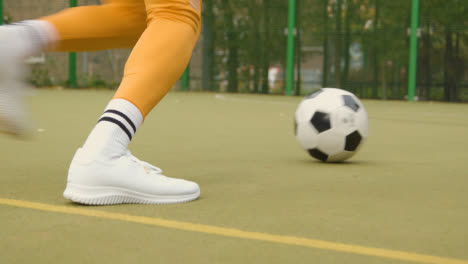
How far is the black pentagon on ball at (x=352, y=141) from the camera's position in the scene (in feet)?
11.6

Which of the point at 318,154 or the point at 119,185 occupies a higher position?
the point at 119,185

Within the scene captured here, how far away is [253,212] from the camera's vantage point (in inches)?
84.9

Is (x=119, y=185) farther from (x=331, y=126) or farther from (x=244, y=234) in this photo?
(x=331, y=126)

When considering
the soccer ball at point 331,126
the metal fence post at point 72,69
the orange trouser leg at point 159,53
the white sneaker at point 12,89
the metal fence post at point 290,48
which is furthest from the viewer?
the metal fence post at point 72,69

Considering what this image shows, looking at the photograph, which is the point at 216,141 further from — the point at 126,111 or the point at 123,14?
the point at 126,111

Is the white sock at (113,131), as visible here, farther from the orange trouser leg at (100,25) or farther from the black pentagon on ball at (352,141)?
the black pentagon on ball at (352,141)

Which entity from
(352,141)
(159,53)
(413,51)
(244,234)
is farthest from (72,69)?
(244,234)

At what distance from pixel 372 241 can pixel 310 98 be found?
2.04 metres

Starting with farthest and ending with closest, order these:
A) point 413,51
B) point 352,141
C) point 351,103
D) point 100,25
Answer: point 413,51
point 351,103
point 352,141
point 100,25

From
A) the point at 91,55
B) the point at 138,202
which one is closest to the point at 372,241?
the point at 138,202

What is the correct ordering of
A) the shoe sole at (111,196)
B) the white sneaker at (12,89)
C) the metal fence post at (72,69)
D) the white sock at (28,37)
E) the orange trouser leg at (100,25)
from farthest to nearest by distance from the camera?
the metal fence post at (72,69) < the orange trouser leg at (100,25) < the shoe sole at (111,196) < the white sock at (28,37) < the white sneaker at (12,89)

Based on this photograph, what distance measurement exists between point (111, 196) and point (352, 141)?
1.68 metres

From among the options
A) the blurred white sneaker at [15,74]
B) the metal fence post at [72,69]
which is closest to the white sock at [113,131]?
the blurred white sneaker at [15,74]

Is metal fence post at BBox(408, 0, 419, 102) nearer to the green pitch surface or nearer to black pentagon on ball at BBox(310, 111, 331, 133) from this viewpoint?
the green pitch surface
